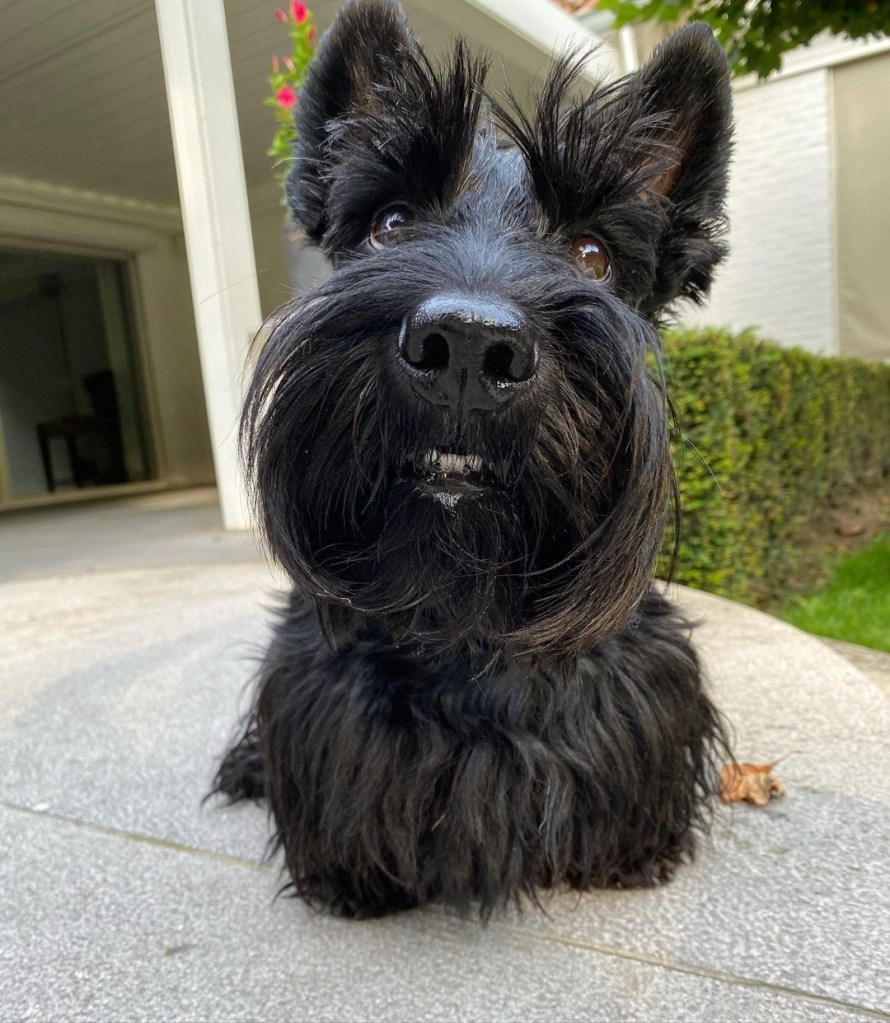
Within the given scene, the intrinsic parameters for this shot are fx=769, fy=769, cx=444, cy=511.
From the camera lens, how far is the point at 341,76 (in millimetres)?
1561

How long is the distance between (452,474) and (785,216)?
881cm

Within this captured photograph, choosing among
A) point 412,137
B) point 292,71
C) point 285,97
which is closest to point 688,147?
point 412,137

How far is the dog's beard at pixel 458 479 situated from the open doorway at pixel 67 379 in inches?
436

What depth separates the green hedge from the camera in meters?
3.34

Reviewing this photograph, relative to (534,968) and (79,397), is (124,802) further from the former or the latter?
(79,397)

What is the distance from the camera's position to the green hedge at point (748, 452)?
3338 millimetres

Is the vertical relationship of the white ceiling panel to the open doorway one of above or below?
above

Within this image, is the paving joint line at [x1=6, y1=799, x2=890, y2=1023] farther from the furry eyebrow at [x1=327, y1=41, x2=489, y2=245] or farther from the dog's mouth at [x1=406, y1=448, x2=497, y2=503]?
the furry eyebrow at [x1=327, y1=41, x2=489, y2=245]

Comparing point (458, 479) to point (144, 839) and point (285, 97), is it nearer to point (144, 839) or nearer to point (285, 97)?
point (144, 839)

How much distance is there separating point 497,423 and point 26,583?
4853 mm

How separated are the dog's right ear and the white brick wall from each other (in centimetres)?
695

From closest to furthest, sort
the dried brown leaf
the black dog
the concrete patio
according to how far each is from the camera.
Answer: the black dog → the concrete patio → the dried brown leaf

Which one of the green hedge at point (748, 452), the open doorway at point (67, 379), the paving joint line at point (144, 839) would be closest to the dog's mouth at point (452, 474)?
the paving joint line at point (144, 839)

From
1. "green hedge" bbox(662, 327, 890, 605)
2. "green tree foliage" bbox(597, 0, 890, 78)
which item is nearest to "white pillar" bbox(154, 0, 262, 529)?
"green hedge" bbox(662, 327, 890, 605)
